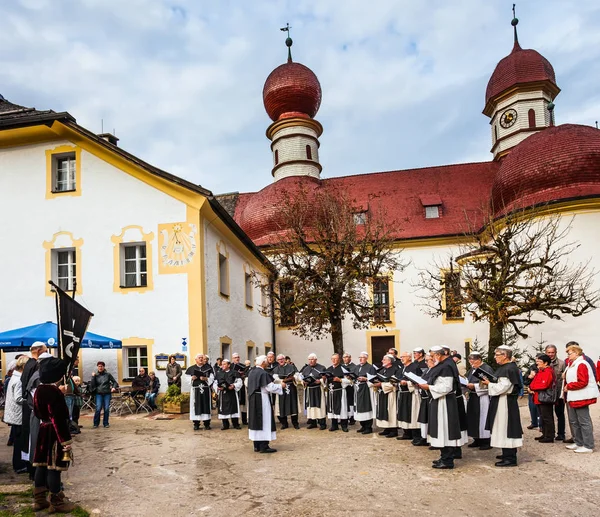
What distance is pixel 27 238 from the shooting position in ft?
57.0

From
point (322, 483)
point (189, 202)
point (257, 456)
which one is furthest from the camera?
point (189, 202)

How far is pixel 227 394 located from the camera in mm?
12539

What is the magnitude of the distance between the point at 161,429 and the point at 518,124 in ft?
90.0

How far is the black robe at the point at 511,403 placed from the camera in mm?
8383

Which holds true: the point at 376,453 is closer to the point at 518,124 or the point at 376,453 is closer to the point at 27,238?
the point at 27,238

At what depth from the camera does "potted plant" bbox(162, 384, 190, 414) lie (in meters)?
14.7

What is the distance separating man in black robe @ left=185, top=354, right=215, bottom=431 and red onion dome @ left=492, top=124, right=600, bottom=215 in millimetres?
15638

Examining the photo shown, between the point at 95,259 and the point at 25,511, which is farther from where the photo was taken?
the point at 95,259

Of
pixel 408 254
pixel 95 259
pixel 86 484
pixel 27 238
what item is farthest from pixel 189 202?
pixel 408 254

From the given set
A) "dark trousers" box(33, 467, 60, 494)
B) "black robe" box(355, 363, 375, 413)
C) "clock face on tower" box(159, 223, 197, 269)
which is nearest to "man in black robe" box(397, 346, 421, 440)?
"black robe" box(355, 363, 375, 413)

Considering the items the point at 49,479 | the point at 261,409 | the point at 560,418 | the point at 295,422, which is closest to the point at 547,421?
the point at 560,418

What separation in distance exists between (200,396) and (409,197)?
68.4 feet

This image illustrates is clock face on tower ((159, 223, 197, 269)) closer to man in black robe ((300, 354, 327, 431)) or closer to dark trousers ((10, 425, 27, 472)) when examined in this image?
man in black robe ((300, 354, 327, 431))

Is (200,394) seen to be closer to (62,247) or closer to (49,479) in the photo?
(49,479)
